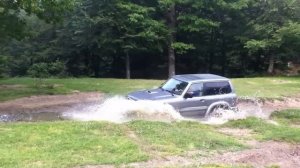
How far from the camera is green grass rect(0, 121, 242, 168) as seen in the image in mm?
10305

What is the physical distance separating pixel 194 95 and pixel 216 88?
43.5 inches

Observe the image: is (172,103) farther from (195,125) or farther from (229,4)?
(229,4)

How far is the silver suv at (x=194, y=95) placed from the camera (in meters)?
16.5

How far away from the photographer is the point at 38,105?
20.6 meters

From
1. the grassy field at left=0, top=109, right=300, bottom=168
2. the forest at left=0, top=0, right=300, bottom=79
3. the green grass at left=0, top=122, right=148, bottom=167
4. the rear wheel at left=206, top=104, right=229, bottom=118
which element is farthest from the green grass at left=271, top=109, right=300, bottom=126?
the forest at left=0, top=0, right=300, bottom=79

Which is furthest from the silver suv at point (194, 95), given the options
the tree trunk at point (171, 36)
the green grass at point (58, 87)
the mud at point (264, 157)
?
the tree trunk at point (171, 36)

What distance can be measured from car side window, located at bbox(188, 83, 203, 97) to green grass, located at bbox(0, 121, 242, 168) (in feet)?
7.90

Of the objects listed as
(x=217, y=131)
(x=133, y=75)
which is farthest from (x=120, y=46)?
(x=217, y=131)

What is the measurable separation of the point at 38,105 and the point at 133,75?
2137cm

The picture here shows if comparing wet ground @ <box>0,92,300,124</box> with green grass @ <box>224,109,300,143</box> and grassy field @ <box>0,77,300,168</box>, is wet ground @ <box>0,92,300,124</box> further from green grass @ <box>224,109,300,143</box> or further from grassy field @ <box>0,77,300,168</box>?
grassy field @ <box>0,77,300,168</box>

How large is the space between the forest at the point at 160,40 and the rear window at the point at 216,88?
1607 centimetres

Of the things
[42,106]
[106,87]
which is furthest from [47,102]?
[106,87]

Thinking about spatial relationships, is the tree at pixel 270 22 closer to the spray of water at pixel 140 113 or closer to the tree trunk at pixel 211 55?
the tree trunk at pixel 211 55

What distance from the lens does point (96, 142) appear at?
11695 mm
